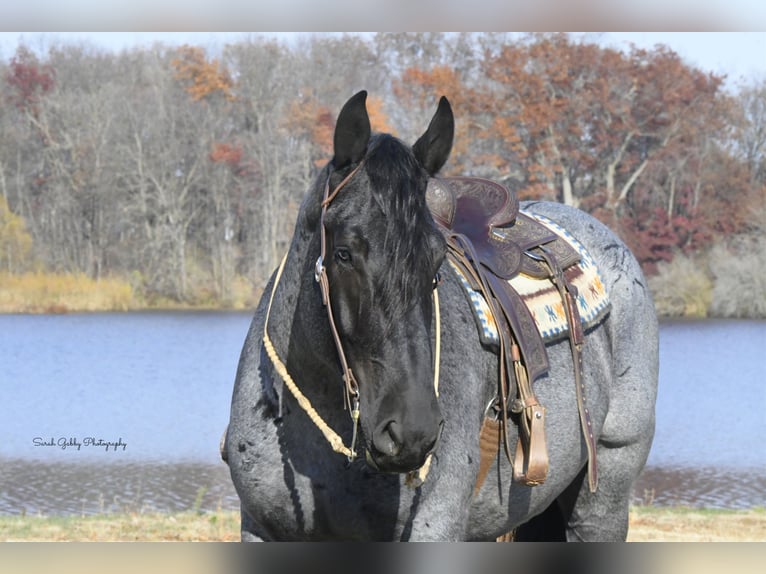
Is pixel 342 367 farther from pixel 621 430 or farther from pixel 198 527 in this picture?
pixel 198 527

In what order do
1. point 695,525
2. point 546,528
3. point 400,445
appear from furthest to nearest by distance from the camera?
point 695,525 → point 546,528 → point 400,445

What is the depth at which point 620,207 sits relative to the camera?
44.8 feet

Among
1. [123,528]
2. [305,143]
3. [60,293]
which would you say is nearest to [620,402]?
[123,528]

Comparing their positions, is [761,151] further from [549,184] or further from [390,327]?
[390,327]

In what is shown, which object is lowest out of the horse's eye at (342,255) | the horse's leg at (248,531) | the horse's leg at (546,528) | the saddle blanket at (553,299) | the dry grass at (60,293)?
the dry grass at (60,293)

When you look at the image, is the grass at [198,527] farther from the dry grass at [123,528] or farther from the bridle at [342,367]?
the bridle at [342,367]

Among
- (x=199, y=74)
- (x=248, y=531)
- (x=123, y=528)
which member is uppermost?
(x=199, y=74)

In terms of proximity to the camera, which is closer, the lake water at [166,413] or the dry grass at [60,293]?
the lake water at [166,413]

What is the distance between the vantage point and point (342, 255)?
218 centimetres

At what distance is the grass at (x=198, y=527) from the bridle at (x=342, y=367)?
3692mm

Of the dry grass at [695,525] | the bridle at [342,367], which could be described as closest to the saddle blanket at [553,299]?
the bridle at [342,367]

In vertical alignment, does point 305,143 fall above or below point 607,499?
above

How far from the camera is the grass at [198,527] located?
6234mm

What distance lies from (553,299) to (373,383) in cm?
152
